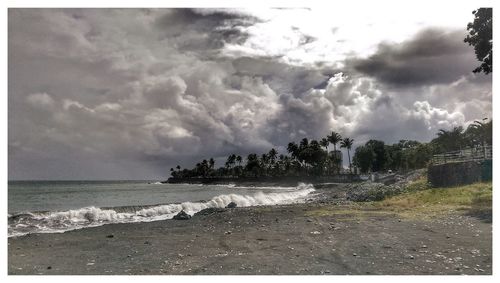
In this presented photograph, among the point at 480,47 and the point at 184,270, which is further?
the point at 480,47

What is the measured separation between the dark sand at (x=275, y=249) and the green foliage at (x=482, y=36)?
24.3 ft

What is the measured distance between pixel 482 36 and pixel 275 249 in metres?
14.6

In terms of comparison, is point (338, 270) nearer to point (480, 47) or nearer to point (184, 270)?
point (184, 270)

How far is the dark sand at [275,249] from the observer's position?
10.4m

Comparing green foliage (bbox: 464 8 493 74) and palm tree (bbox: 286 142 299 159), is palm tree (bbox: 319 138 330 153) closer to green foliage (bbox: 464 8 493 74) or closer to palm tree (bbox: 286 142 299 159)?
palm tree (bbox: 286 142 299 159)

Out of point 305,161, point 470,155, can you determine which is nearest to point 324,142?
point 305,161

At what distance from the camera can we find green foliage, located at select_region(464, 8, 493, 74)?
16.7m

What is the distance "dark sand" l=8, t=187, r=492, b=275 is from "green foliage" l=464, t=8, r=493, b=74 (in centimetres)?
741

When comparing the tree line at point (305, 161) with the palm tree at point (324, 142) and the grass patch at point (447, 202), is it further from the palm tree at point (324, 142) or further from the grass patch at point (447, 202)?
the grass patch at point (447, 202)

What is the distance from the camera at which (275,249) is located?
1256cm
